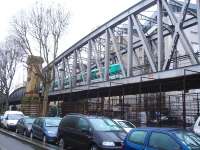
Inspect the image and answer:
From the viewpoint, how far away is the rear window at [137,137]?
36.3 feet

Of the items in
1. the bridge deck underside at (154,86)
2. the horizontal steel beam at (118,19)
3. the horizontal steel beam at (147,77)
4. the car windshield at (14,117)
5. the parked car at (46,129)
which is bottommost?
the parked car at (46,129)

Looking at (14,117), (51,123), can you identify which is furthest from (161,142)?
(14,117)

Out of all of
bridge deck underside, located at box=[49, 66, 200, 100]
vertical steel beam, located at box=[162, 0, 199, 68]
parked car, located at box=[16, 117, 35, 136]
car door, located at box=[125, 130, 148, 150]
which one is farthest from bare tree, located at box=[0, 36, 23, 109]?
car door, located at box=[125, 130, 148, 150]

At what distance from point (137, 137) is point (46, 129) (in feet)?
39.5

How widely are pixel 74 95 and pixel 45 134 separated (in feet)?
71.6

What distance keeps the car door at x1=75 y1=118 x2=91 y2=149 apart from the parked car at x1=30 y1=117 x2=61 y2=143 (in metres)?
5.63

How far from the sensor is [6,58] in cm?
5775

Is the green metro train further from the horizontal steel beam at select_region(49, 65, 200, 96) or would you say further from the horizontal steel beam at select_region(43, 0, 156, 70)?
the horizontal steel beam at select_region(43, 0, 156, 70)

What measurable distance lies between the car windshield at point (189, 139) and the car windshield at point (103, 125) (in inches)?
212

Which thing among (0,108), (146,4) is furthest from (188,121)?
(0,108)

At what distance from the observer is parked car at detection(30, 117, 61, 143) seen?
2202cm

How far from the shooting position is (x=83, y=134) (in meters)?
15.9

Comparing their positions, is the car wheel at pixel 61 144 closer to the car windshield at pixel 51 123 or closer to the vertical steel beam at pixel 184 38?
the car windshield at pixel 51 123

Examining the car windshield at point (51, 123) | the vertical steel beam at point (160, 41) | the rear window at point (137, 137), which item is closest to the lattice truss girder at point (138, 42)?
the vertical steel beam at point (160, 41)
